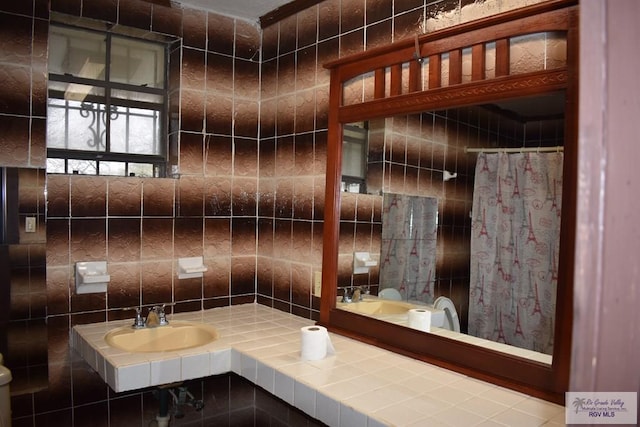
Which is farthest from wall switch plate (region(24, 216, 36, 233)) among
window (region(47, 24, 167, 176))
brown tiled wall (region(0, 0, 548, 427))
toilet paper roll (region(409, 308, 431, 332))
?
toilet paper roll (region(409, 308, 431, 332))

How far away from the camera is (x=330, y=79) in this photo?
2.18 meters

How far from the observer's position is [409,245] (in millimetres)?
1845

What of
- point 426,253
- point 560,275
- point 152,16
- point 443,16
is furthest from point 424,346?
point 152,16

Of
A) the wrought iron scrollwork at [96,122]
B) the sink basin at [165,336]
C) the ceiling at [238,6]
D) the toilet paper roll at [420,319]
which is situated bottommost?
the sink basin at [165,336]

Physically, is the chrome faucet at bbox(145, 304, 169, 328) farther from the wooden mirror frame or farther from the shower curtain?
the shower curtain

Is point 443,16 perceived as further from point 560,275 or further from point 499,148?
point 560,275

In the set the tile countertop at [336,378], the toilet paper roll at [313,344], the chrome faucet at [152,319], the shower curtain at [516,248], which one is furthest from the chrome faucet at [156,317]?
the shower curtain at [516,248]

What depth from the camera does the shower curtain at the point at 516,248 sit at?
142 centimetres

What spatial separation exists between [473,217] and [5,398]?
1.93 meters

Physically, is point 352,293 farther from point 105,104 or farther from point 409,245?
point 105,104

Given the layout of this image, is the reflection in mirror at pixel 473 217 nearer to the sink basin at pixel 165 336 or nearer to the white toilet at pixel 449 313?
the white toilet at pixel 449 313

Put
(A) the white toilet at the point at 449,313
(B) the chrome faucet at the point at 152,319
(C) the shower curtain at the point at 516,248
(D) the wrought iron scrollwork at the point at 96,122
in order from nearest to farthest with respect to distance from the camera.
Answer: (C) the shower curtain at the point at 516,248, (A) the white toilet at the point at 449,313, (B) the chrome faucet at the point at 152,319, (D) the wrought iron scrollwork at the point at 96,122

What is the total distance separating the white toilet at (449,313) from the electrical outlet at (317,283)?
2.27ft

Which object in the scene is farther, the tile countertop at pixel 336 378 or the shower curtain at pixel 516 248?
the shower curtain at pixel 516 248
